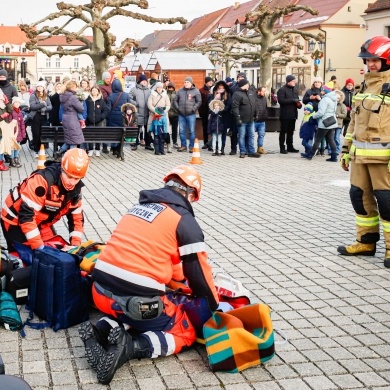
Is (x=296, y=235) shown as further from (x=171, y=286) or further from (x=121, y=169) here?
(x=121, y=169)

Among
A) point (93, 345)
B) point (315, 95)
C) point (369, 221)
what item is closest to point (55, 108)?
point (315, 95)

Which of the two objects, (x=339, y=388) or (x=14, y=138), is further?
(x=14, y=138)

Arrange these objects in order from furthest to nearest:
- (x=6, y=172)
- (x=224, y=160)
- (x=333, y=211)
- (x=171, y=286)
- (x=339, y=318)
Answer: (x=224, y=160)
(x=6, y=172)
(x=333, y=211)
(x=339, y=318)
(x=171, y=286)

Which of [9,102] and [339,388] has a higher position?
[9,102]

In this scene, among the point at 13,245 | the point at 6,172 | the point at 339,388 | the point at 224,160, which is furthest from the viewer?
the point at 224,160

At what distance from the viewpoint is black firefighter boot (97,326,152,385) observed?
4105 millimetres

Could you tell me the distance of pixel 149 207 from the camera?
4.56 meters

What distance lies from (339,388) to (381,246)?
13.1 feet

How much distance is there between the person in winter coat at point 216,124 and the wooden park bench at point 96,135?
6.63ft

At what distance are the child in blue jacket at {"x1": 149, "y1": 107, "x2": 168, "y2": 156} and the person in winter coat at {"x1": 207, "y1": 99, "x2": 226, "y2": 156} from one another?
1.12 meters

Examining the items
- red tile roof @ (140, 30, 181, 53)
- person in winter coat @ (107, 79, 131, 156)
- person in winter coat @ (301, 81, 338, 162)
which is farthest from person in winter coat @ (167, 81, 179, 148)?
red tile roof @ (140, 30, 181, 53)

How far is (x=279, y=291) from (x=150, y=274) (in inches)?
76.7

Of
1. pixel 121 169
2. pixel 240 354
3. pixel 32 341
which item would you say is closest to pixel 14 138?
pixel 121 169

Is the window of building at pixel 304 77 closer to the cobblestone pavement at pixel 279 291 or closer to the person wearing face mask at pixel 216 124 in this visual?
the person wearing face mask at pixel 216 124
